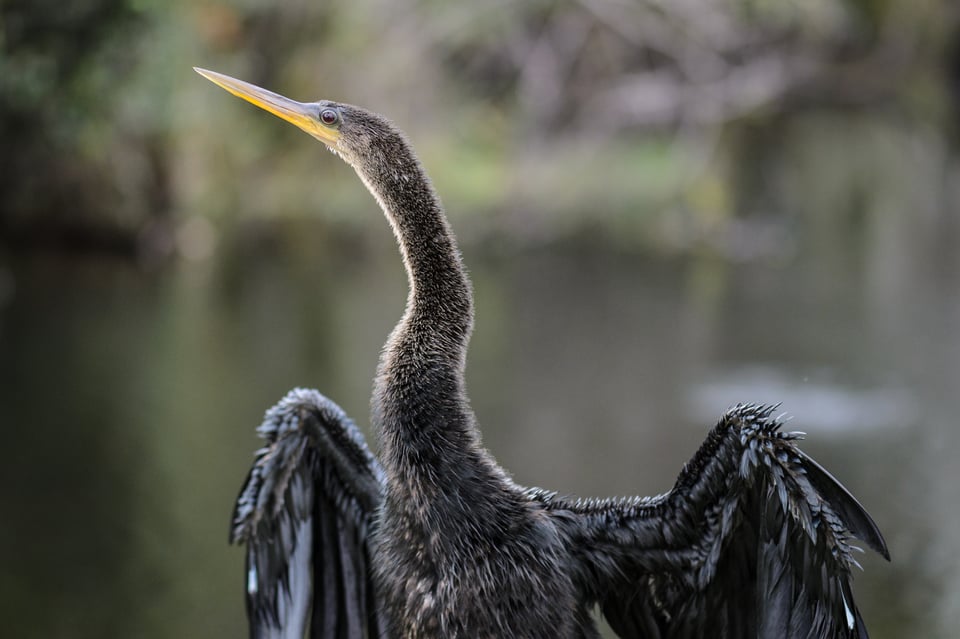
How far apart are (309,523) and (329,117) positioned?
1.09m

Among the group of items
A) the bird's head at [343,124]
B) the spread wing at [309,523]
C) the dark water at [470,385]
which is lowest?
the spread wing at [309,523]

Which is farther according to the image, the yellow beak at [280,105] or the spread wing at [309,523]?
the spread wing at [309,523]

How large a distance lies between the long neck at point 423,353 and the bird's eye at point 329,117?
0.13 m

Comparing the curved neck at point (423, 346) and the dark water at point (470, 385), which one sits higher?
the dark water at point (470, 385)

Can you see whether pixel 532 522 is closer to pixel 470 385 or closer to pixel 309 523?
pixel 309 523

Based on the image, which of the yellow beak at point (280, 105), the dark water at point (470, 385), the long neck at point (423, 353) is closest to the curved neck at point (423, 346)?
the long neck at point (423, 353)

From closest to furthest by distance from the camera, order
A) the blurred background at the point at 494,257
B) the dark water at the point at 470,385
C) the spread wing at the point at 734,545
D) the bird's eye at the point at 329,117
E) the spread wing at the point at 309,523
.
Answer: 1. the spread wing at the point at 734,545
2. the bird's eye at the point at 329,117
3. the spread wing at the point at 309,523
4. the dark water at the point at 470,385
5. the blurred background at the point at 494,257

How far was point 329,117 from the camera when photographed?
2.99 meters

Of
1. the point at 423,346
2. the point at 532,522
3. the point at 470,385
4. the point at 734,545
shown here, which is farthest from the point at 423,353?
the point at 470,385

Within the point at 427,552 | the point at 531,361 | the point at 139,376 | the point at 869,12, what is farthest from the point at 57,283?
the point at 869,12

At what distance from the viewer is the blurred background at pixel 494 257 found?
22.5 feet

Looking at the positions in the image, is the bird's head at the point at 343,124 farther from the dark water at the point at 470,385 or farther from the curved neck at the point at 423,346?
the dark water at the point at 470,385

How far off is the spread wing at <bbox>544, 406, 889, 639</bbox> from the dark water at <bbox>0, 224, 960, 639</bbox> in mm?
3111

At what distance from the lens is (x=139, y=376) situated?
8.78 m
